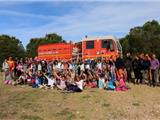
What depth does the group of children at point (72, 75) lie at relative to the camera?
75.9 feet

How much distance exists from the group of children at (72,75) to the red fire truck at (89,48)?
4.85m

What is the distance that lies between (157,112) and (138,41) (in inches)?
1822

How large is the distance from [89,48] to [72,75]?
30.5 ft

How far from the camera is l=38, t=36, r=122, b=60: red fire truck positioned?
31.5 metres

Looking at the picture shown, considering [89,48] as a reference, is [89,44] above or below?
above

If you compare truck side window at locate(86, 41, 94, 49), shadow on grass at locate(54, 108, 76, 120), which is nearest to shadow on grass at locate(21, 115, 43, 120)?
shadow on grass at locate(54, 108, 76, 120)

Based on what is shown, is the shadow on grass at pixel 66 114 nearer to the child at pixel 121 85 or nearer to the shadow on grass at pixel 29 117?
the shadow on grass at pixel 29 117

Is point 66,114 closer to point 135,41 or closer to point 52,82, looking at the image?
point 52,82

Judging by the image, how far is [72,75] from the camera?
23688 millimetres

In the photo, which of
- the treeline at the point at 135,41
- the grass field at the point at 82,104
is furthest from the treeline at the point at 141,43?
the grass field at the point at 82,104

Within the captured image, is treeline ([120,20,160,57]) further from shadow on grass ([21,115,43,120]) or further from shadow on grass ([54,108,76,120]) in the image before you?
shadow on grass ([21,115,43,120])

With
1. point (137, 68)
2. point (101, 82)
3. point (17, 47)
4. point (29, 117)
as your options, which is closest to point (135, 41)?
point (17, 47)

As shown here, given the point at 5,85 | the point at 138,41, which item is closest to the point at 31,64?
the point at 5,85

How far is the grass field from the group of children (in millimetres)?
831
